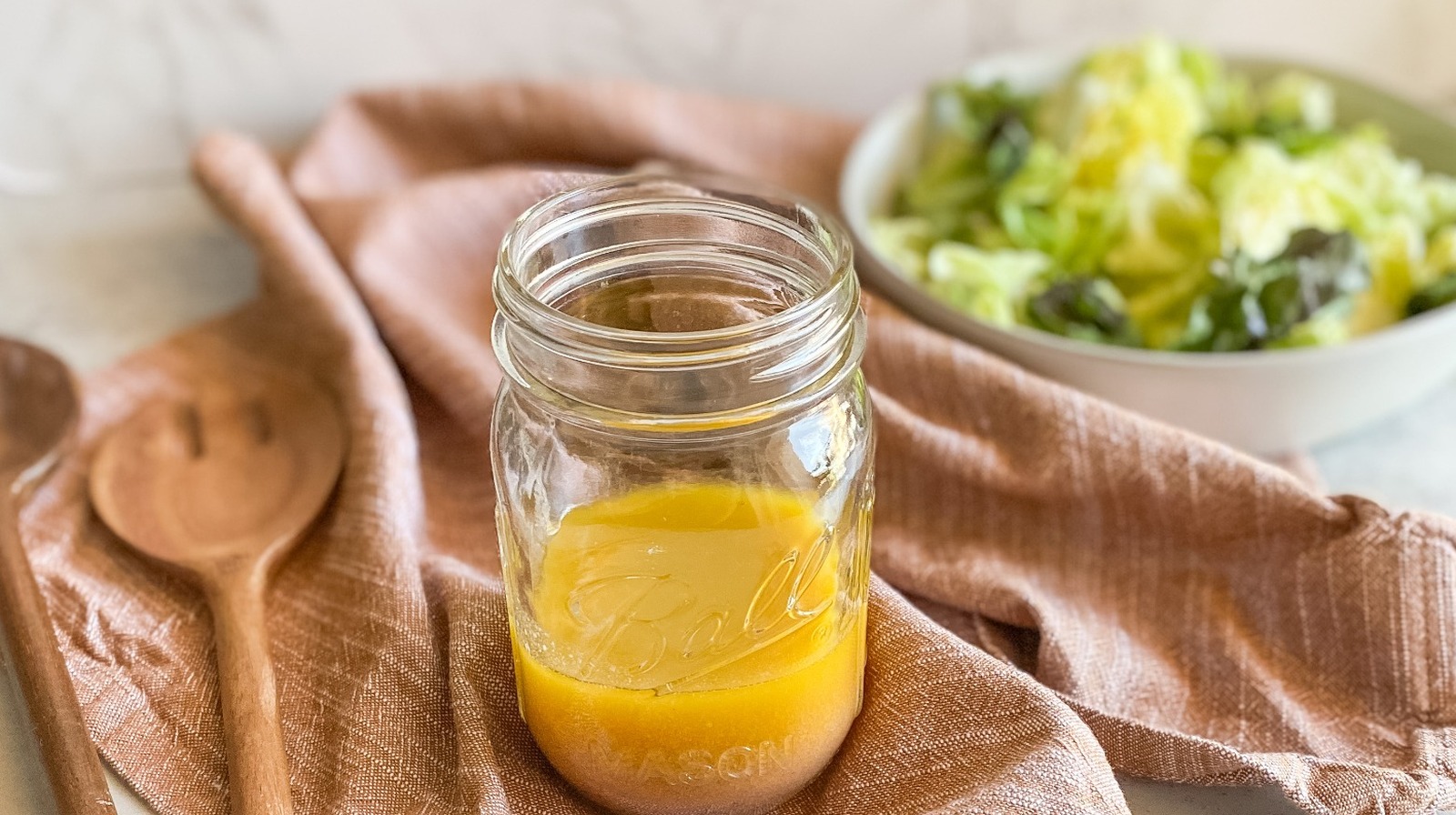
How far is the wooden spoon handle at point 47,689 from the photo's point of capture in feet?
1.79

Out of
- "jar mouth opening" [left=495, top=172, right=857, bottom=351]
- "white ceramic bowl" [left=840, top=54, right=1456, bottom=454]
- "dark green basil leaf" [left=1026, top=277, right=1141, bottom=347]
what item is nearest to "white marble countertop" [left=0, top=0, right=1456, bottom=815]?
"white ceramic bowl" [left=840, top=54, right=1456, bottom=454]

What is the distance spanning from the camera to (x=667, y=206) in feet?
1.88

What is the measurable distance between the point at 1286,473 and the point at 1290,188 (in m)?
0.29

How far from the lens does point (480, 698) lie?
0.60 metres

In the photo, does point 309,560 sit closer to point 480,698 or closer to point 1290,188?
point 480,698

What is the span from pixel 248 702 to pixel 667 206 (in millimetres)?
308

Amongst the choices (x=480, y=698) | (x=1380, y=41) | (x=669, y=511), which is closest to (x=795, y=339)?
(x=669, y=511)

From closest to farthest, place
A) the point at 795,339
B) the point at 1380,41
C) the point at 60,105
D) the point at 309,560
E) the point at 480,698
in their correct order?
the point at 795,339, the point at 480,698, the point at 309,560, the point at 60,105, the point at 1380,41

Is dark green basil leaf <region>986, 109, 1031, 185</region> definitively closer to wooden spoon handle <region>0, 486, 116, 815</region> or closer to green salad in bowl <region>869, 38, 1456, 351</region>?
green salad in bowl <region>869, 38, 1456, 351</region>

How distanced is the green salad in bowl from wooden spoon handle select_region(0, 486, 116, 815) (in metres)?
0.55

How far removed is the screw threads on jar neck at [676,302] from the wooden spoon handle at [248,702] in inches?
8.5

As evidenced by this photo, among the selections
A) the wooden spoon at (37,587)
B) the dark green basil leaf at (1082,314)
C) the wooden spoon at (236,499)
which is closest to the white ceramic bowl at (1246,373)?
the dark green basil leaf at (1082,314)

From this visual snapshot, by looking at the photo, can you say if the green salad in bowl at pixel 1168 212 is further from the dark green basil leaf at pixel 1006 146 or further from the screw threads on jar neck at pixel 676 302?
the screw threads on jar neck at pixel 676 302

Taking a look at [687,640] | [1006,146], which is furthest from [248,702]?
[1006,146]
